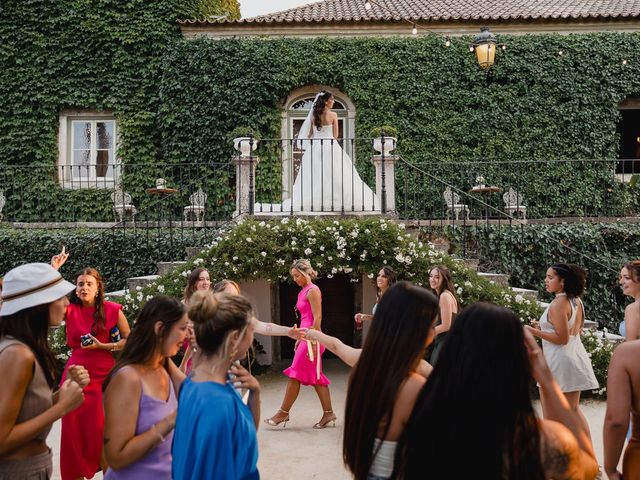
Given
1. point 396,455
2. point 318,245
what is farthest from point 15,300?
point 318,245

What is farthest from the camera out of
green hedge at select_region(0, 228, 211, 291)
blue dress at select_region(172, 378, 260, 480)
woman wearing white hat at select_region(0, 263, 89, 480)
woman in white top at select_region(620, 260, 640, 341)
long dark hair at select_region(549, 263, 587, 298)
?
green hedge at select_region(0, 228, 211, 291)

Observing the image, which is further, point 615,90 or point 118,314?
point 615,90

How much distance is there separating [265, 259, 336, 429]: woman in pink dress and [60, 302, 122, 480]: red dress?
2.09 metres

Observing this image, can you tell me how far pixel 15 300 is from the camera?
2.50m

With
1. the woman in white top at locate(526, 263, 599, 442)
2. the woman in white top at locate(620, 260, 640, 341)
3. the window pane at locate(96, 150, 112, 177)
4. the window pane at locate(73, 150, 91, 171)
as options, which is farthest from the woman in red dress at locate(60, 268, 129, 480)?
the window pane at locate(73, 150, 91, 171)

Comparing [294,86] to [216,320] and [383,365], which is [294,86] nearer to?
[216,320]

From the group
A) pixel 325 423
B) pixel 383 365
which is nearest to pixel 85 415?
pixel 325 423

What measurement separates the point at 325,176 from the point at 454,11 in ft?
29.8

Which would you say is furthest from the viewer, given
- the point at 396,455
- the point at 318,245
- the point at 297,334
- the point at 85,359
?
the point at 318,245

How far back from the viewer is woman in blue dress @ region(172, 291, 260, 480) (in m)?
1.95

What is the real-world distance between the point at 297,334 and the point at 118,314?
6.68 feet

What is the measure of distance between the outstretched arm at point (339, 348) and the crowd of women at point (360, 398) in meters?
0.02

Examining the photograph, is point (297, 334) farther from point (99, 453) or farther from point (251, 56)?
point (251, 56)

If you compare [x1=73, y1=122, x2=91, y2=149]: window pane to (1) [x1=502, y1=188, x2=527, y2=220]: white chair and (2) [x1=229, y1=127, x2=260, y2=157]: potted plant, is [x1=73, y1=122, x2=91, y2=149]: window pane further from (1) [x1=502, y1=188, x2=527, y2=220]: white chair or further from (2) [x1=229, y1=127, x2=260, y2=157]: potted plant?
(1) [x1=502, y1=188, x2=527, y2=220]: white chair
